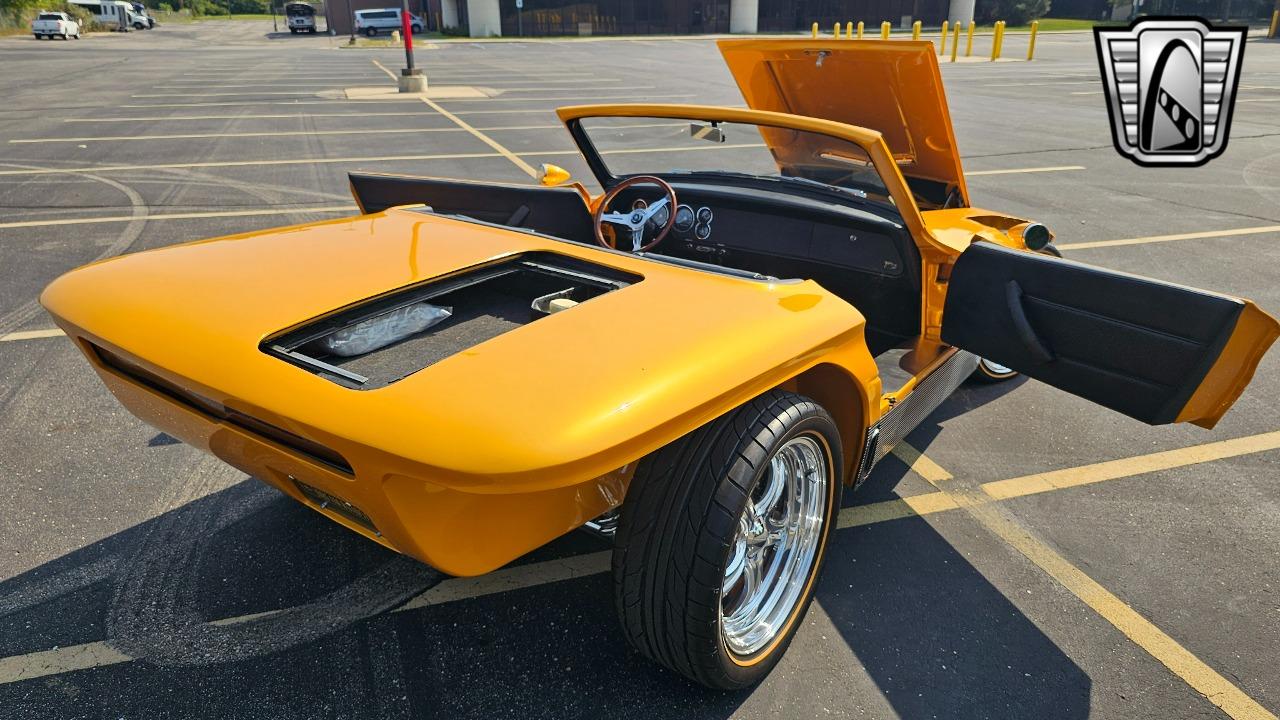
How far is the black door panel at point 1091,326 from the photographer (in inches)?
89.1

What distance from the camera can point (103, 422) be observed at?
3.57 metres

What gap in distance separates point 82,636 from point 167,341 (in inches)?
41.8

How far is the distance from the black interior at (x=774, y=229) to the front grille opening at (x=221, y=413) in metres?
1.68

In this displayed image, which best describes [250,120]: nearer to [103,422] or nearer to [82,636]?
[103,422]

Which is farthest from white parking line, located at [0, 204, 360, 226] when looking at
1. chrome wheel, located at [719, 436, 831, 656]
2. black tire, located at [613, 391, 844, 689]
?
black tire, located at [613, 391, 844, 689]

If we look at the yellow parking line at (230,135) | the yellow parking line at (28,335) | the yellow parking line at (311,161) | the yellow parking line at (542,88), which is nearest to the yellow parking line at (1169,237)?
the yellow parking line at (311,161)

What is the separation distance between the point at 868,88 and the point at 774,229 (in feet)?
2.59

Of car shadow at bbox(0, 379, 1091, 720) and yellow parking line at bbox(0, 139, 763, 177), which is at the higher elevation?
yellow parking line at bbox(0, 139, 763, 177)

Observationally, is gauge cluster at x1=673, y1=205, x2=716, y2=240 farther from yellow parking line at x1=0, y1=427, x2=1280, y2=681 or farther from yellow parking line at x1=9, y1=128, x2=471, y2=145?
yellow parking line at x1=9, y1=128, x2=471, y2=145

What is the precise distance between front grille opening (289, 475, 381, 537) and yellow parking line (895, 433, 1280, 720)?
223 centimetres

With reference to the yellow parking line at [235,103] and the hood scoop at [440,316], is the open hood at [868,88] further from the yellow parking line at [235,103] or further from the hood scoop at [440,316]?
the yellow parking line at [235,103]

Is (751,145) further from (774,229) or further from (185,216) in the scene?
(185,216)

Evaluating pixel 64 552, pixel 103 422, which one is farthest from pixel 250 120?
pixel 64 552

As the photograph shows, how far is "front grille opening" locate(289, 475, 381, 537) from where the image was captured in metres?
1.88
